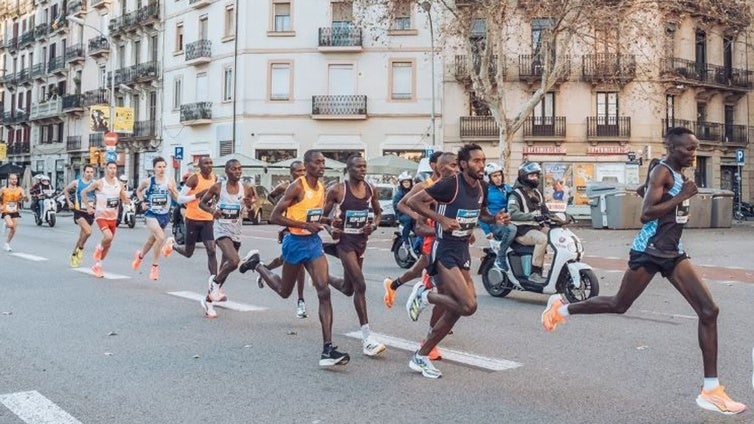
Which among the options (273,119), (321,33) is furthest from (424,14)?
(273,119)

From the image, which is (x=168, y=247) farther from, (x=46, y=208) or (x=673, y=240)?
(x=46, y=208)

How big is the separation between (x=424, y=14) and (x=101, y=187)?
87.2 ft

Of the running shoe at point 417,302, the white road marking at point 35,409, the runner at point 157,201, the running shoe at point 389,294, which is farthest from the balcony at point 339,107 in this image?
the white road marking at point 35,409

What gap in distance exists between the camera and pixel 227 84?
38.7 meters

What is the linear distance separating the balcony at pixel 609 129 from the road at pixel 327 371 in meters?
25.7

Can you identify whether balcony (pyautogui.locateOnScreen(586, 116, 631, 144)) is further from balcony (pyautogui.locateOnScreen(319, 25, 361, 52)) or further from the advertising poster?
balcony (pyautogui.locateOnScreen(319, 25, 361, 52))

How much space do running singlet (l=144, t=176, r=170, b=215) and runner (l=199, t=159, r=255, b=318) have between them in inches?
125

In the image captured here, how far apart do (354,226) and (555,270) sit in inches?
139

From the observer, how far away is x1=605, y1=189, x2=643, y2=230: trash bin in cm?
2664

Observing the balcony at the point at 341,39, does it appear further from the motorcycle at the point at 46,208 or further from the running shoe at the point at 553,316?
the running shoe at the point at 553,316

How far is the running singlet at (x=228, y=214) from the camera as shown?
346 inches

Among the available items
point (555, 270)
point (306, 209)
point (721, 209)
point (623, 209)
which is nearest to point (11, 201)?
point (306, 209)

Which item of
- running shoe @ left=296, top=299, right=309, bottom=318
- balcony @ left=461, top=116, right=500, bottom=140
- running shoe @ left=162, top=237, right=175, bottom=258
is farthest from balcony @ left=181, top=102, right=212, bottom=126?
running shoe @ left=296, top=299, right=309, bottom=318

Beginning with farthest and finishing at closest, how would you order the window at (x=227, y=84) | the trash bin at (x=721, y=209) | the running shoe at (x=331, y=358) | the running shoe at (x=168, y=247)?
1. the window at (x=227, y=84)
2. the trash bin at (x=721, y=209)
3. the running shoe at (x=168, y=247)
4. the running shoe at (x=331, y=358)
